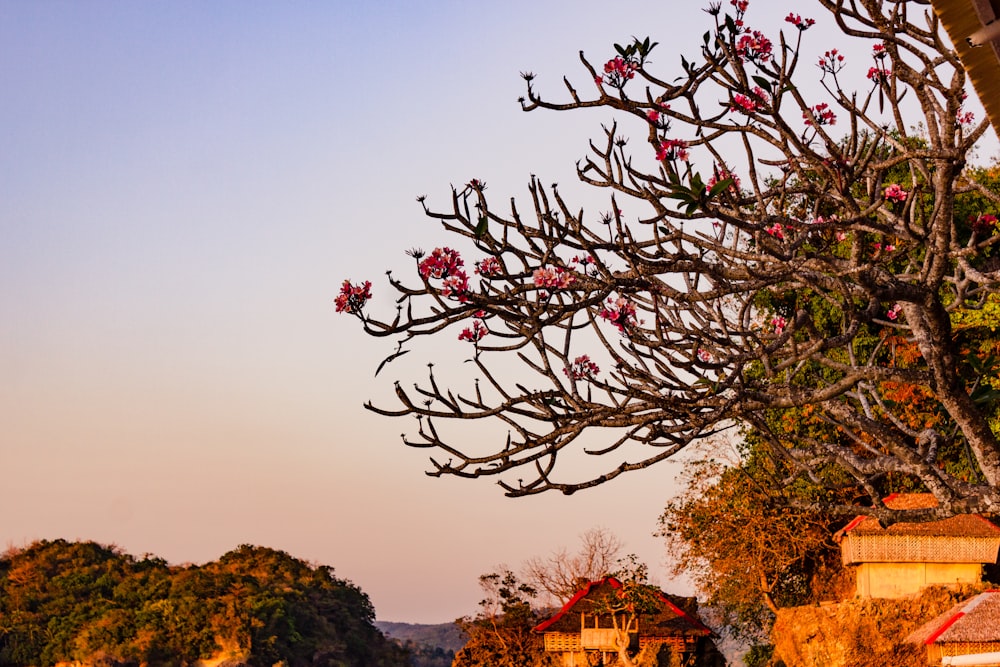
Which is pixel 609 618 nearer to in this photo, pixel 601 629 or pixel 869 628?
pixel 601 629

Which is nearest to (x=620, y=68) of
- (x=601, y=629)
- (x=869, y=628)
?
(x=869, y=628)

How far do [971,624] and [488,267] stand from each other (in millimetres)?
19944

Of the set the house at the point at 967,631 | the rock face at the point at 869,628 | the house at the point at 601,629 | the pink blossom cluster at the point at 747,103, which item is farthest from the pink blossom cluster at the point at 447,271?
the house at the point at 601,629

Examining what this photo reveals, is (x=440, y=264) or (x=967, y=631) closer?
(x=440, y=264)

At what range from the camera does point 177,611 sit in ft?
174

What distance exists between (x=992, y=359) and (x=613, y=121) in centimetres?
307

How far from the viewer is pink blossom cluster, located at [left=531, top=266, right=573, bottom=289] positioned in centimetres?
723

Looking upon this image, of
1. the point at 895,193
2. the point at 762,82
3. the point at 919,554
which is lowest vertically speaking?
the point at 919,554

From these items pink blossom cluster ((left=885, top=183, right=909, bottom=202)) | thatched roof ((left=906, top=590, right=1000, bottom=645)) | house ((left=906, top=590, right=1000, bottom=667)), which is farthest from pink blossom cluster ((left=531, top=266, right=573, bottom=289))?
thatched roof ((left=906, top=590, right=1000, bottom=645))

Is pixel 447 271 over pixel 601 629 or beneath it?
over

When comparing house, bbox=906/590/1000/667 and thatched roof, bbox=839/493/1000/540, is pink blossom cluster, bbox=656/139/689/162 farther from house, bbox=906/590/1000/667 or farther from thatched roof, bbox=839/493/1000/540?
thatched roof, bbox=839/493/1000/540

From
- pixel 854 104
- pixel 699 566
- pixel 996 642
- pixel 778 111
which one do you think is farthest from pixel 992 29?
pixel 699 566

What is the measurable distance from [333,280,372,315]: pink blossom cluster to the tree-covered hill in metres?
47.9

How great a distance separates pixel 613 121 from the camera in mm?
7277
